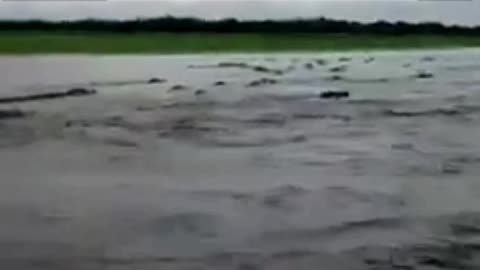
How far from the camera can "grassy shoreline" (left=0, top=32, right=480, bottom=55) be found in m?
1.31

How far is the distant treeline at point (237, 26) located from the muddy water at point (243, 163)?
40 mm

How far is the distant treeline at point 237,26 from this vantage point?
1.31 metres

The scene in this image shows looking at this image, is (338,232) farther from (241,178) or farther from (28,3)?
(28,3)

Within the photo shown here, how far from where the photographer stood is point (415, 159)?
52.2 inches

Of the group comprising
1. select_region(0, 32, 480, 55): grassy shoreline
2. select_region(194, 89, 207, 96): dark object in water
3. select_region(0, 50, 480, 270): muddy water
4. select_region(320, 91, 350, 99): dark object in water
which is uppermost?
select_region(0, 32, 480, 55): grassy shoreline

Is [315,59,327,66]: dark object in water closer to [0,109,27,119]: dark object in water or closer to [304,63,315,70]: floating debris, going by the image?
[304,63,315,70]: floating debris

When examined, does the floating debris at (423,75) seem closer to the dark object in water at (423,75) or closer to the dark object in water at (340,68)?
the dark object in water at (423,75)

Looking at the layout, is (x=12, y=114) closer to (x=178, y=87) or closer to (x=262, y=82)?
(x=178, y=87)

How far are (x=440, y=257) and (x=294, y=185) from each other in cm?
22

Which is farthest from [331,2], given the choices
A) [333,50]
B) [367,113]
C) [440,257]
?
[440,257]

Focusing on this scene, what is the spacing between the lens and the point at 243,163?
1291 mm

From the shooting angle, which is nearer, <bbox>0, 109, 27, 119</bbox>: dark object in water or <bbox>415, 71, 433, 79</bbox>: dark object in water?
<bbox>0, 109, 27, 119</bbox>: dark object in water

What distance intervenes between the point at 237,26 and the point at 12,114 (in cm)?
35

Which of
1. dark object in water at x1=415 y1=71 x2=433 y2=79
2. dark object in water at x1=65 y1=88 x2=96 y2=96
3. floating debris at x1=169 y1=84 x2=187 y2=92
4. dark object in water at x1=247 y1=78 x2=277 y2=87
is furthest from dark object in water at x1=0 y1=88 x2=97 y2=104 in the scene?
dark object in water at x1=415 y1=71 x2=433 y2=79
